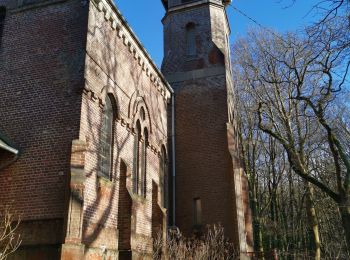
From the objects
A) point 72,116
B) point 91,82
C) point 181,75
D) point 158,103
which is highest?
point 181,75

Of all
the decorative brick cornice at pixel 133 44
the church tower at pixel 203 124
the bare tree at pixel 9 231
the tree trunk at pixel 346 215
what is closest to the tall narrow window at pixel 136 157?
the decorative brick cornice at pixel 133 44

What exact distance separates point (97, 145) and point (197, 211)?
748 centimetres

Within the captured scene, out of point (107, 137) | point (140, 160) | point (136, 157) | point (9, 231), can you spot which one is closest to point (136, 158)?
point (136, 157)

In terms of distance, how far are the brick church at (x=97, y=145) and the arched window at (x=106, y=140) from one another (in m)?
0.03

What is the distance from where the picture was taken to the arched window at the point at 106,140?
37.5 feet

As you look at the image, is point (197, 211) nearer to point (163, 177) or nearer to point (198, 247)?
point (163, 177)

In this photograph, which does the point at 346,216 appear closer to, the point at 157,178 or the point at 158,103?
the point at 157,178

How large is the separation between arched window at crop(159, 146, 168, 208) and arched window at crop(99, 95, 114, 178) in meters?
4.99

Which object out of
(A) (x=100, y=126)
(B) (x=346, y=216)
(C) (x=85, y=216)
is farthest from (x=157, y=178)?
(B) (x=346, y=216)

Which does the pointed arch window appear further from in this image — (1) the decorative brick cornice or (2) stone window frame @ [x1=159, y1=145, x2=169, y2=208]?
(1) the decorative brick cornice

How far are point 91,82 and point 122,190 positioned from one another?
3.42 m

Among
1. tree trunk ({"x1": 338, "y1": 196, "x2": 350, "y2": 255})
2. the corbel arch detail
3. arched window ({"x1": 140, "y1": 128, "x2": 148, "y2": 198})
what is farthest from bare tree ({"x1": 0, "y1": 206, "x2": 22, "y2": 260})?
tree trunk ({"x1": 338, "y1": 196, "x2": 350, "y2": 255})

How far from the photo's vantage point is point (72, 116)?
10188 mm

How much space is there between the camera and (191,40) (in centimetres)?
2086
